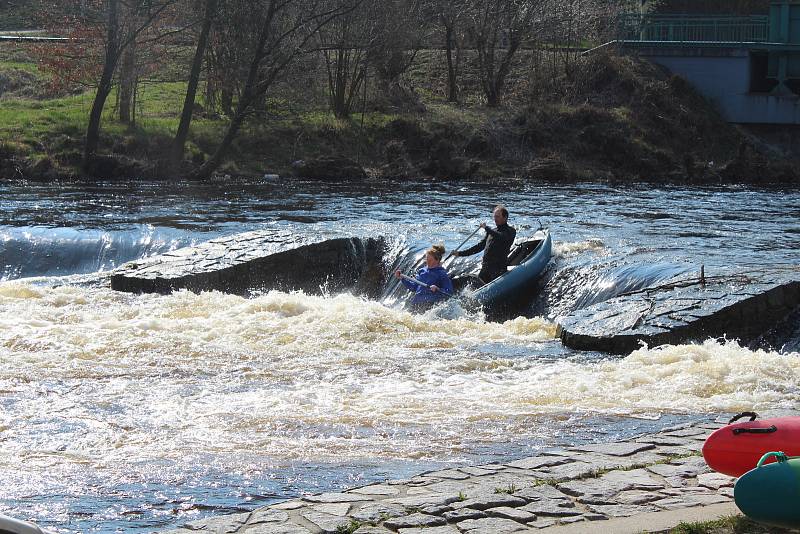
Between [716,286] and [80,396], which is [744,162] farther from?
[80,396]

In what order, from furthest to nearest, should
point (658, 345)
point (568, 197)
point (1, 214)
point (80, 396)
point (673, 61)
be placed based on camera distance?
1. point (673, 61)
2. point (568, 197)
3. point (1, 214)
4. point (658, 345)
5. point (80, 396)

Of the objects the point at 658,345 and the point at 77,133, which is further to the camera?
the point at 77,133

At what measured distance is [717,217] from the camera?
20266mm

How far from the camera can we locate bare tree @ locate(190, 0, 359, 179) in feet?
91.7

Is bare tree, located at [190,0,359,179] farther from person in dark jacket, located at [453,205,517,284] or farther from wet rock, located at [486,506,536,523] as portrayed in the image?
wet rock, located at [486,506,536,523]

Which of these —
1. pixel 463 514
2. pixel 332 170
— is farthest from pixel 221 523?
pixel 332 170

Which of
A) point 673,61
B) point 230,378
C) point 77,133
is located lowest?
point 230,378

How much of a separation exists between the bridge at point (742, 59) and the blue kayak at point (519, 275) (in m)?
21.8

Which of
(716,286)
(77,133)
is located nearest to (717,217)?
(716,286)

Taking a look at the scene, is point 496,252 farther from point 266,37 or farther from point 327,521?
point 266,37

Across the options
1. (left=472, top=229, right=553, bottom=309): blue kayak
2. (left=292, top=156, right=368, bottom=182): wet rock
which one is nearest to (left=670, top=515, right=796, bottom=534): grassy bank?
(left=472, top=229, right=553, bottom=309): blue kayak

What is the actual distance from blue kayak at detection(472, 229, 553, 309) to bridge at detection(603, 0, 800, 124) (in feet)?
71.4

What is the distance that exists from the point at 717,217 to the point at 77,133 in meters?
16.7

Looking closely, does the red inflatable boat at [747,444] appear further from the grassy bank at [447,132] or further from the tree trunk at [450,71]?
the tree trunk at [450,71]
